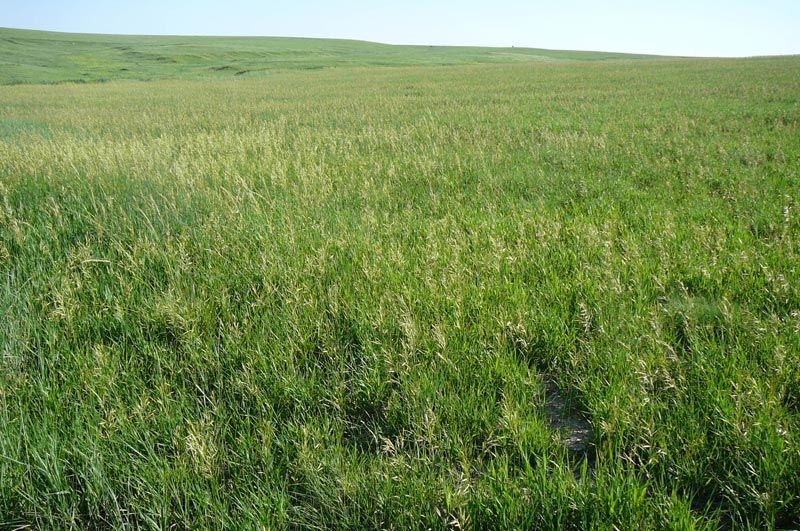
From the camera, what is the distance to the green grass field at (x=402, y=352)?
1.84 meters

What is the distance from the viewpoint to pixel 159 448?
213cm

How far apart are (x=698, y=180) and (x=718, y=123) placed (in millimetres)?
5679

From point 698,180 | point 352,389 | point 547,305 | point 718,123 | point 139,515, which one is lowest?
point 139,515

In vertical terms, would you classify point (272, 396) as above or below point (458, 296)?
below

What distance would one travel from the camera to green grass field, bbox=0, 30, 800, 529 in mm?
1842

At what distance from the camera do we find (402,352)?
107 inches

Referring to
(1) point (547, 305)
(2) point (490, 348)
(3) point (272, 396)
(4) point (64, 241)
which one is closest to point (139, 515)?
(3) point (272, 396)

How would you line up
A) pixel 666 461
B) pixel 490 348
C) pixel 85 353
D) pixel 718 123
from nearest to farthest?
pixel 666 461
pixel 490 348
pixel 85 353
pixel 718 123

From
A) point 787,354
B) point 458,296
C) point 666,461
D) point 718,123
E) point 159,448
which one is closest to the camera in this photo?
point 666,461

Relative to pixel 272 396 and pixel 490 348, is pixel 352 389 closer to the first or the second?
pixel 272 396

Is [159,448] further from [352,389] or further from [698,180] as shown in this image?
[698,180]

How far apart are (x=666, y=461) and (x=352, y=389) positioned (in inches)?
54.7

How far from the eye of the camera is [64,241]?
457cm

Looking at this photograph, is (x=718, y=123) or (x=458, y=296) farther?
(x=718, y=123)
